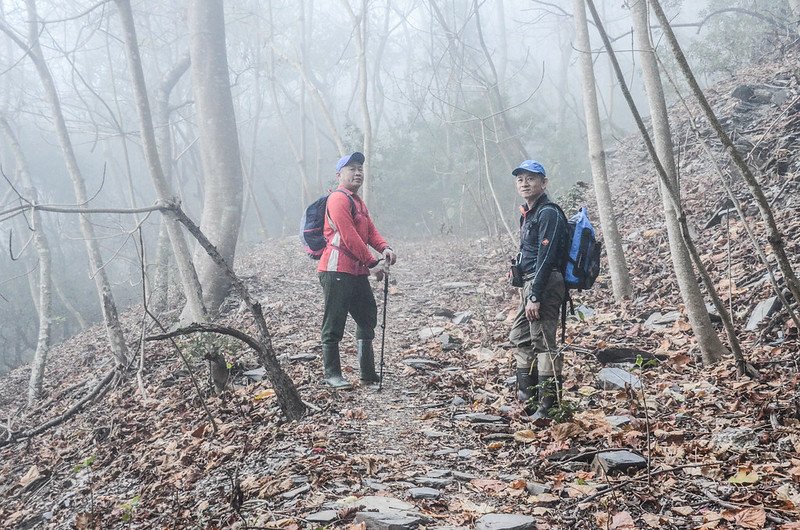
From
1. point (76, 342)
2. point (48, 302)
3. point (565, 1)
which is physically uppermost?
point (565, 1)

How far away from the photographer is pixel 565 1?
135ft

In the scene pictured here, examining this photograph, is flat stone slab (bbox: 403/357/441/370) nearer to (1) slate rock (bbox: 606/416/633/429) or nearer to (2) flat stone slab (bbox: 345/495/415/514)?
(1) slate rock (bbox: 606/416/633/429)

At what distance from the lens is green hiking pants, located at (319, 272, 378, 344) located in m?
5.72

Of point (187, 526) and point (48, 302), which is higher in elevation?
point (48, 302)

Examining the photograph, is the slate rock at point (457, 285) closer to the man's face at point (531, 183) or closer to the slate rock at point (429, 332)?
the slate rock at point (429, 332)

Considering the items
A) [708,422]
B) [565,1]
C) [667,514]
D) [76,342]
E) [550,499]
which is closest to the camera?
[667,514]

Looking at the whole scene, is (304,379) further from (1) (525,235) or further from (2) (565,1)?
(2) (565,1)

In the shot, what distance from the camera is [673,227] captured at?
18.2ft

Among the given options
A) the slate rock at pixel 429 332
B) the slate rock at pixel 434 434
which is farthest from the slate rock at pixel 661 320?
the slate rock at pixel 434 434

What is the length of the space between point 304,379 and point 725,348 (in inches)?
162

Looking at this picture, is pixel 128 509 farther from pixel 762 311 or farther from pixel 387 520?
pixel 762 311

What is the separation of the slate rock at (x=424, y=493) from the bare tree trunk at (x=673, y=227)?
311cm

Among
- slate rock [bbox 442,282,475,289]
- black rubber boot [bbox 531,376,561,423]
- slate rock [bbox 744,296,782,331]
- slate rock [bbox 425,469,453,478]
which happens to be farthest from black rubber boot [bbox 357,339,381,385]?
slate rock [bbox 442,282,475,289]

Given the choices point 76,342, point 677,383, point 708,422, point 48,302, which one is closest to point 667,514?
point 708,422
